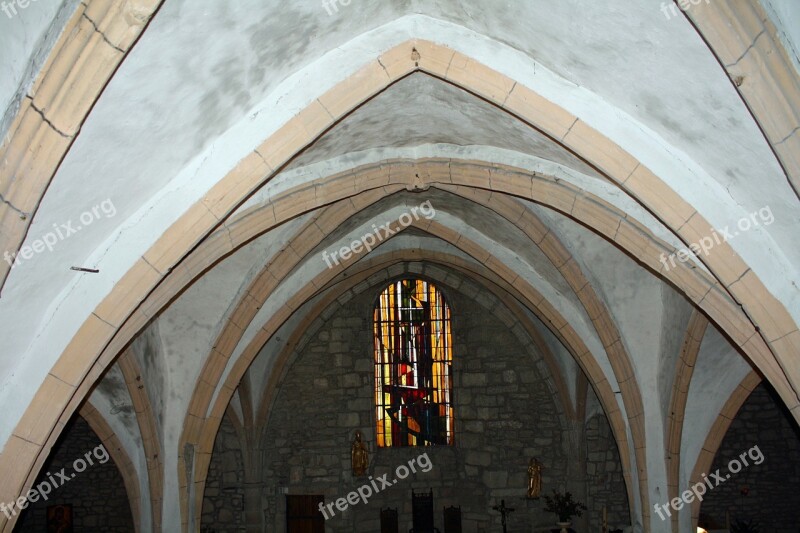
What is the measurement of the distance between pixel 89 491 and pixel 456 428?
5363mm

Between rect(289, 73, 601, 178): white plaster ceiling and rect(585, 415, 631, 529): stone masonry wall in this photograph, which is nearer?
rect(289, 73, 601, 178): white plaster ceiling

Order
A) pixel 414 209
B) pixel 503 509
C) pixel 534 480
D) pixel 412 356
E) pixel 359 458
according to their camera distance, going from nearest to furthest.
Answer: pixel 414 209, pixel 503 509, pixel 534 480, pixel 359 458, pixel 412 356

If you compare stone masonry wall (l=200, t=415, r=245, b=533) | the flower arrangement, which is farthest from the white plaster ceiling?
stone masonry wall (l=200, t=415, r=245, b=533)

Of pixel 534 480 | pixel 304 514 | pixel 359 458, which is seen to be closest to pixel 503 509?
pixel 534 480

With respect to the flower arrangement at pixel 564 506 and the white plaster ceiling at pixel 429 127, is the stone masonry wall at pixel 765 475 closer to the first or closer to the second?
the flower arrangement at pixel 564 506

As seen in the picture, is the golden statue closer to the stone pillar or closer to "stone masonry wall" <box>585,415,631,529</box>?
"stone masonry wall" <box>585,415,631,529</box>

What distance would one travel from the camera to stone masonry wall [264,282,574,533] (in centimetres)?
A: 1380

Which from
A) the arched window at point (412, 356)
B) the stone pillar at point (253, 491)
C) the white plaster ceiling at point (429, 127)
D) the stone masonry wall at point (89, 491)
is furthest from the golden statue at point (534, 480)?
the white plaster ceiling at point (429, 127)

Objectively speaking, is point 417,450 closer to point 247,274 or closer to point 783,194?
point 247,274

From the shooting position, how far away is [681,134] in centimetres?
521

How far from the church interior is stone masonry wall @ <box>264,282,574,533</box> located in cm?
34

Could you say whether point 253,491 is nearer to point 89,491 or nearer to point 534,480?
point 89,491

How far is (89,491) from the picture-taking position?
14.0m

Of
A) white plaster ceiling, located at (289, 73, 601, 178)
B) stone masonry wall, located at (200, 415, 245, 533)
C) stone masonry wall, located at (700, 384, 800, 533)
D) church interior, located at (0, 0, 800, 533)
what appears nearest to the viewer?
church interior, located at (0, 0, 800, 533)
